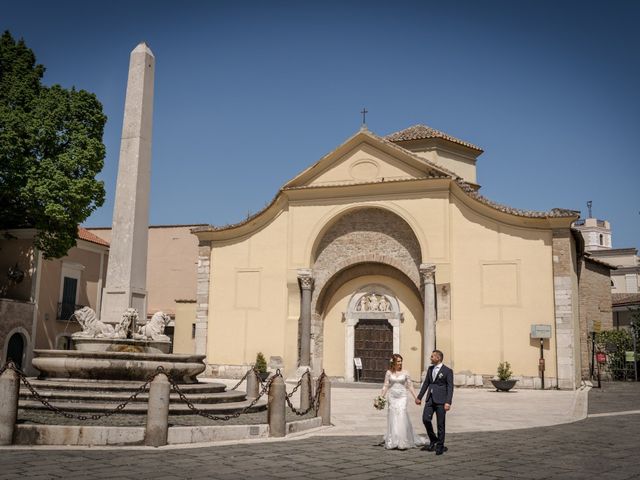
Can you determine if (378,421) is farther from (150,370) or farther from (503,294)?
(503,294)

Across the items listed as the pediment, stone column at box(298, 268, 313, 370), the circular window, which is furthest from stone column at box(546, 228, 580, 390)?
stone column at box(298, 268, 313, 370)

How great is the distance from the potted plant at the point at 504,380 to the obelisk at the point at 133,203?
12.7m

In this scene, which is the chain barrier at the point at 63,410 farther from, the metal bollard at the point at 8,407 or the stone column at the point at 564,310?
the stone column at the point at 564,310

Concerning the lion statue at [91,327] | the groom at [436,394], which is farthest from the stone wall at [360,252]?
the groom at [436,394]

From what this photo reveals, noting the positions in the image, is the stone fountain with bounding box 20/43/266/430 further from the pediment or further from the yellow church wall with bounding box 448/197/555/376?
the pediment

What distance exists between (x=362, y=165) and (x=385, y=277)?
4462 millimetres

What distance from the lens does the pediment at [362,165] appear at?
2445 centimetres

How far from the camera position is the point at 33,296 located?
24.8 m

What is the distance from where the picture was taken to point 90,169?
22.9m

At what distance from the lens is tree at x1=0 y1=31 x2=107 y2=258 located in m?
21.5

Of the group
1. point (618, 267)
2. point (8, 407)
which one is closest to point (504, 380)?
point (8, 407)

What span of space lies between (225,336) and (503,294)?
11003 mm

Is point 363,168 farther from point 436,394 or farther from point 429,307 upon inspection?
point 436,394

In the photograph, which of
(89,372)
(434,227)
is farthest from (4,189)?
(434,227)
